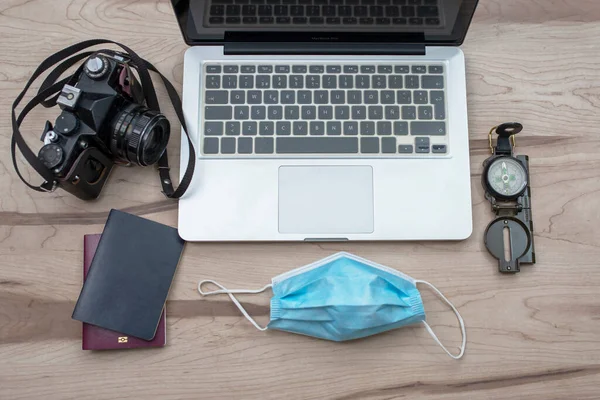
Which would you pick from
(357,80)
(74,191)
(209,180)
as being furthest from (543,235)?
(74,191)

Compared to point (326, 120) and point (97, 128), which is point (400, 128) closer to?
point (326, 120)

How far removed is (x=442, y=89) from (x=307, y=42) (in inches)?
8.8

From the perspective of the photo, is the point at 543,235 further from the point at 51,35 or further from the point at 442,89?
the point at 51,35

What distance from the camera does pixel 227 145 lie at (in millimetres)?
788

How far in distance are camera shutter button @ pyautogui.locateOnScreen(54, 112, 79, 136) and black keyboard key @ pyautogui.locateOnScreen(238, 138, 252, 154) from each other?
232 millimetres

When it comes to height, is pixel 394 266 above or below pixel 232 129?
below

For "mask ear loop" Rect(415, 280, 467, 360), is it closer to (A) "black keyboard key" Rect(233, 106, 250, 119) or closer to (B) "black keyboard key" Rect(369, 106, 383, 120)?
(B) "black keyboard key" Rect(369, 106, 383, 120)

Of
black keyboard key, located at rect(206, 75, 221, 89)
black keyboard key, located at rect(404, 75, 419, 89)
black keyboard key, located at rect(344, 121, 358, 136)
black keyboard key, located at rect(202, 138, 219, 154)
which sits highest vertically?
black keyboard key, located at rect(404, 75, 419, 89)

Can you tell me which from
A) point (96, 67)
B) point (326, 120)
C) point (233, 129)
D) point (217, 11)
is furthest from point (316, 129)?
point (96, 67)

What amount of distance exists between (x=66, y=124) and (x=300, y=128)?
13.1 inches

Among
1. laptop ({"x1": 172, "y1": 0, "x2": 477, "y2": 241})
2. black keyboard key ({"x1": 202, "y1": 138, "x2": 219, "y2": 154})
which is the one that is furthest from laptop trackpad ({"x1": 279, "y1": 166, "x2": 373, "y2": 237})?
black keyboard key ({"x1": 202, "y1": 138, "x2": 219, "y2": 154})

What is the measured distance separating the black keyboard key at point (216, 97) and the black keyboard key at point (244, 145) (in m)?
0.07

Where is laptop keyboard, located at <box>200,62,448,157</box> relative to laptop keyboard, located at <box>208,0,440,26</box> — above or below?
below

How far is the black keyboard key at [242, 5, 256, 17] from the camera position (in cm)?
76
